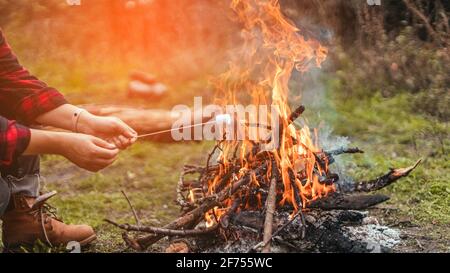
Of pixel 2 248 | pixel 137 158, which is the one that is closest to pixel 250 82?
pixel 137 158

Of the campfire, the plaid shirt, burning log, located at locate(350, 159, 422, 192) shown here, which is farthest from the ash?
the plaid shirt

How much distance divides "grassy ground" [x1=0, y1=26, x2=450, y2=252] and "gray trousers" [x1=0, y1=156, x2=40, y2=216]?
0.51 meters

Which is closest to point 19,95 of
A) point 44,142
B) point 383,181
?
point 44,142

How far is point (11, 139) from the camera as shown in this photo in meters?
3.43

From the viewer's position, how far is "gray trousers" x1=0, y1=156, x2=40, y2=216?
140 inches

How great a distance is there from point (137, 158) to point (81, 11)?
1.20 metres

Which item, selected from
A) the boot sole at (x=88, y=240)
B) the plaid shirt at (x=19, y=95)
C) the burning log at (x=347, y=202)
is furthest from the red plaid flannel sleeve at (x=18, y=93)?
the burning log at (x=347, y=202)

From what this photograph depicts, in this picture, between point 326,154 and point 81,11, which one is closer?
point 326,154

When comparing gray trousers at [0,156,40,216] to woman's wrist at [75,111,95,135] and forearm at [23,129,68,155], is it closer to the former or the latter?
forearm at [23,129,68,155]

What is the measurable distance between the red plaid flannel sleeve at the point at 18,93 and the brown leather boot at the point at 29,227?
476 millimetres

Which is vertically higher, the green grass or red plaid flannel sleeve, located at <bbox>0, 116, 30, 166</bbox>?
red plaid flannel sleeve, located at <bbox>0, 116, 30, 166</bbox>

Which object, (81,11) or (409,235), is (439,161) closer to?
(409,235)

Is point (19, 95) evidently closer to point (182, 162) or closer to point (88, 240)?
point (88, 240)

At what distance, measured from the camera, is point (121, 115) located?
4461 millimetres
